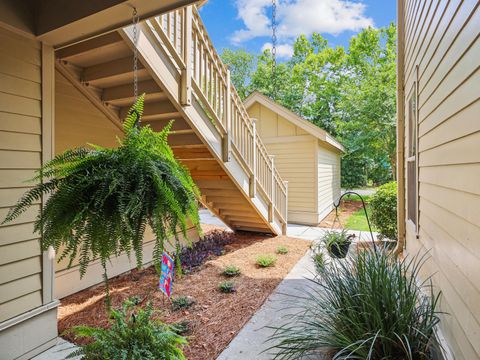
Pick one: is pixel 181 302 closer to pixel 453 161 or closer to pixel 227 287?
pixel 227 287

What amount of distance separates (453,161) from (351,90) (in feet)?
42.5

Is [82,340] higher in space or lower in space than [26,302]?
lower

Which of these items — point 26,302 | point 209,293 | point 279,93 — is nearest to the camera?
point 26,302

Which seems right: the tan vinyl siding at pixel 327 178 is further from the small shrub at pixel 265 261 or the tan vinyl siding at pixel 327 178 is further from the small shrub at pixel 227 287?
the small shrub at pixel 227 287

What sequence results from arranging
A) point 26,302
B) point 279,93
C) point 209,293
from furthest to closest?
point 279,93 < point 209,293 < point 26,302

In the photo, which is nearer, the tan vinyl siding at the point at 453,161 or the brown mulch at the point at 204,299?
the tan vinyl siding at the point at 453,161

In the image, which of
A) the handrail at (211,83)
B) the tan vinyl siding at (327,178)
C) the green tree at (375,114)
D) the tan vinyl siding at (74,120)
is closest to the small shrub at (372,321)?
the handrail at (211,83)

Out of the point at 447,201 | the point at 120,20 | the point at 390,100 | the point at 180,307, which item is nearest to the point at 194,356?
the point at 180,307

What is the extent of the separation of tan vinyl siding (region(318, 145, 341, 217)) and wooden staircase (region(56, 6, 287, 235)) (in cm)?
407

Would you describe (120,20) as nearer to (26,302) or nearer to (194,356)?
(26,302)

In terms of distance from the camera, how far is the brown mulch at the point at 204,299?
258cm

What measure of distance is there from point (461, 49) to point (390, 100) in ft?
36.6

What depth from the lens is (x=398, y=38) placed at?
4.55 metres

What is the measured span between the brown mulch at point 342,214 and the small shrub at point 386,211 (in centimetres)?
152
